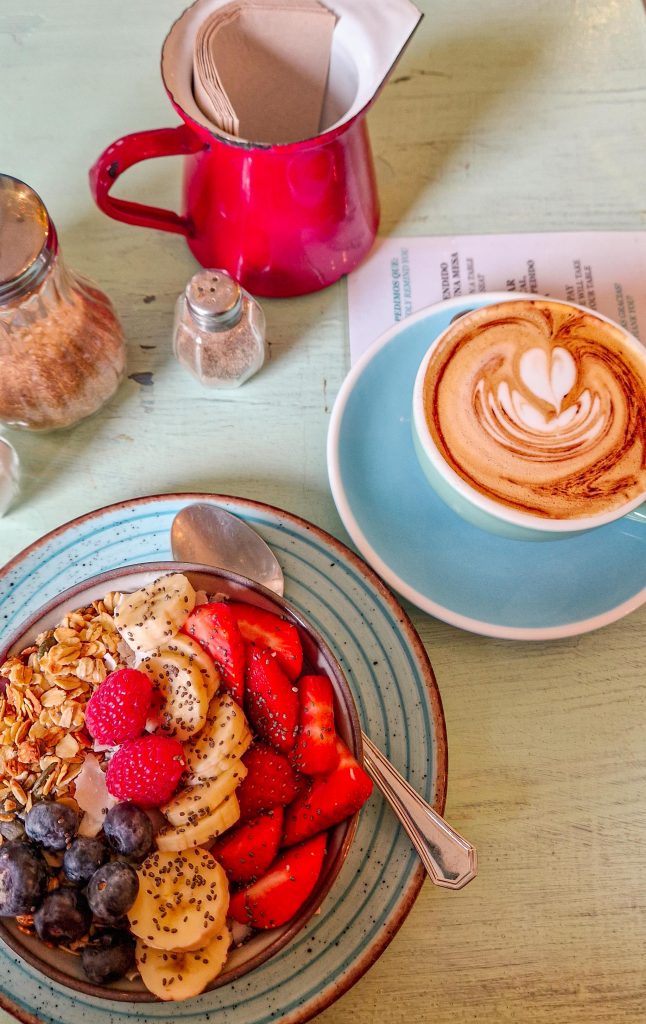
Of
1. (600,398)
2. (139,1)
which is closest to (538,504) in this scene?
(600,398)

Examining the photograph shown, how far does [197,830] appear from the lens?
73 cm

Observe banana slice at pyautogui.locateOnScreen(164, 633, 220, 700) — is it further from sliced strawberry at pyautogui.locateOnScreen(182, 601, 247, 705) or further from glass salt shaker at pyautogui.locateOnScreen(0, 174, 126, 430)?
glass salt shaker at pyautogui.locateOnScreen(0, 174, 126, 430)

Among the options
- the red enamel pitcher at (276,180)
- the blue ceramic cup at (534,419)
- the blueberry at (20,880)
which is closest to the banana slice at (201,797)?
the blueberry at (20,880)

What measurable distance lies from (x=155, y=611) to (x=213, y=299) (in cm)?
33

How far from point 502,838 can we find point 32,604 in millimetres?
537

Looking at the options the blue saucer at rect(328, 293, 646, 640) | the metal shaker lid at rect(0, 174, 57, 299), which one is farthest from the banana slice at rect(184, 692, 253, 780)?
the metal shaker lid at rect(0, 174, 57, 299)

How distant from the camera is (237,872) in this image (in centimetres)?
75

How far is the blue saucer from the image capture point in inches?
34.8

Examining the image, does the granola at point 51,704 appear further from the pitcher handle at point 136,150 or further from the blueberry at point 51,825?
the pitcher handle at point 136,150

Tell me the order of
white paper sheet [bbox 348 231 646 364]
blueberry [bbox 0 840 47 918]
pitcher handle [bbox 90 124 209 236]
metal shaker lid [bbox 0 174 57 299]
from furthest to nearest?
white paper sheet [bbox 348 231 646 364] < pitcher handle [bbox 90 124 209 236] < metal shaker lid [bbox 0 174 57 299] < blueberry [bbox 0 840 47 918]

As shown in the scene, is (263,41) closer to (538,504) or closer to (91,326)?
(91,326)

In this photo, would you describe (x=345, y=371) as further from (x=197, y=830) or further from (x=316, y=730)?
(x=197, y=830)

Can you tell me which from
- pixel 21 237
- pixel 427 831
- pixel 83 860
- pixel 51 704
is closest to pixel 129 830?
pixel 83 860

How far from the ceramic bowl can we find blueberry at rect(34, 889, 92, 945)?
0.7 inches
